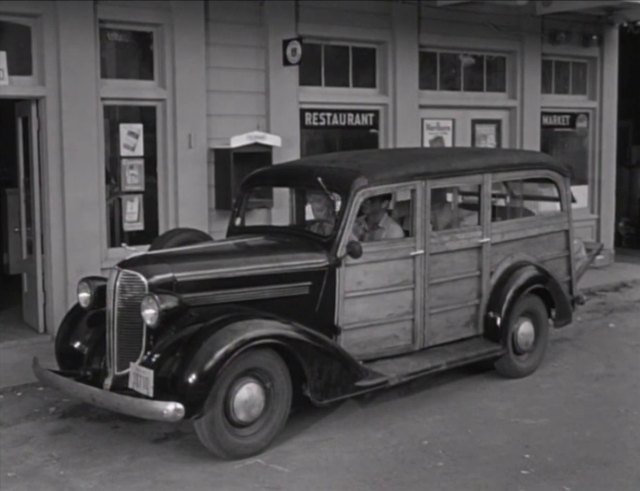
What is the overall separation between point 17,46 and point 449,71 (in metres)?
5.73

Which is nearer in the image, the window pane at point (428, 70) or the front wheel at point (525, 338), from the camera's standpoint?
the front wheel at point (525, 338)

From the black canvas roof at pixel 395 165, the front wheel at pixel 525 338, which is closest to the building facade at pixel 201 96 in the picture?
the black canvas roof at pixel 395 165

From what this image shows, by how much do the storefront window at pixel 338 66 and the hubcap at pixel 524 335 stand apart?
14.0 ft

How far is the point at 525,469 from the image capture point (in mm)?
5594

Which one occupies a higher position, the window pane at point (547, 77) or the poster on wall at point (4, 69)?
the window pane at point (547, 77)

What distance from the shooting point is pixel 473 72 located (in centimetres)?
1252

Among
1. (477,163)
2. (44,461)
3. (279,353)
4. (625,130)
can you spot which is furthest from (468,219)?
(625,130)

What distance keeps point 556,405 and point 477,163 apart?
1.95 metres

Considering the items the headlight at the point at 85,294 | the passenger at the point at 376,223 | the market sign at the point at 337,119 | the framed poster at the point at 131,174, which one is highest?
the market sign at the point at 337,119

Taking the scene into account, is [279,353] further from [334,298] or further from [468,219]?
[468,219]

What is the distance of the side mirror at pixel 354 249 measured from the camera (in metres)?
6.50

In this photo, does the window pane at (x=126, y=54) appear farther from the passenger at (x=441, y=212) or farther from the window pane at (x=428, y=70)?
the window pane at (x=428, y=70)

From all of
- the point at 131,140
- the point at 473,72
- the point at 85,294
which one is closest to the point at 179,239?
the point at 85,294

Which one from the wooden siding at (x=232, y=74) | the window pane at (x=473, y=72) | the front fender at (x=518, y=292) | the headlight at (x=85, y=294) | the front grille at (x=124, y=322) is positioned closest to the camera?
the front grille at (x=124, y=322)
